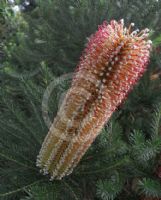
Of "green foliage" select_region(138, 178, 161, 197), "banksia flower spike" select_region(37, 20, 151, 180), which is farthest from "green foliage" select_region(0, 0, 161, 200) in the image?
"banksia flower spike" select_region(37, 20, 151, 180)

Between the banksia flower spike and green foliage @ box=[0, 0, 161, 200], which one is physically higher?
the banksia flower spike

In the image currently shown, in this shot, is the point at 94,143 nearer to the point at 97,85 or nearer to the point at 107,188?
the point at 107,188

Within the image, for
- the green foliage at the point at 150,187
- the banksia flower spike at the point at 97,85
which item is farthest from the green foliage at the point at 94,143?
the banksia flower spike at the point at 97,85

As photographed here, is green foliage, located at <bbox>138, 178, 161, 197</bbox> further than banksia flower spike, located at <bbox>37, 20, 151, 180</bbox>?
Yes

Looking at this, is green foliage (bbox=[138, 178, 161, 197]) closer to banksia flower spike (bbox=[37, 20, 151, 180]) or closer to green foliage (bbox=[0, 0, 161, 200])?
green foliage (bbox=[0, 0, 161, 200])

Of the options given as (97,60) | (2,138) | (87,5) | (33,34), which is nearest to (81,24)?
(87,5)

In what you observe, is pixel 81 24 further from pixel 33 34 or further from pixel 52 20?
pixel 33 34

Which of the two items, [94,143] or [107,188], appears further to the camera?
[94,143]

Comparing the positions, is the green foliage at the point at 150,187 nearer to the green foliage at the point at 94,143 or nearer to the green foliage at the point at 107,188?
the green foliage at the point at 94,143

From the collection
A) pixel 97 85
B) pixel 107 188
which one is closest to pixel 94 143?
pixel 107 188

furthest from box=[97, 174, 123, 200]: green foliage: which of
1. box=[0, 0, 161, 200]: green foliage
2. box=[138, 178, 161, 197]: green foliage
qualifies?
box=[138, 178, 161, 197]: green foliage
